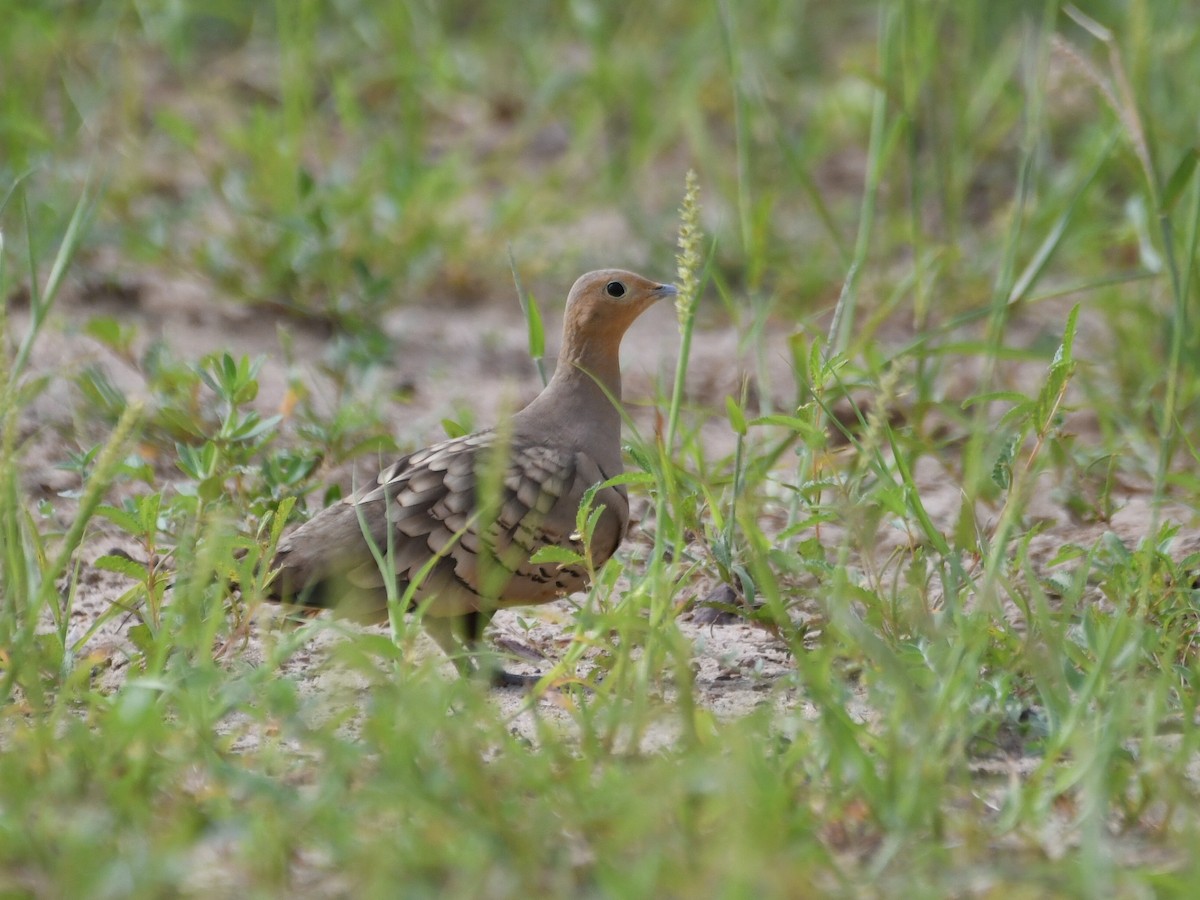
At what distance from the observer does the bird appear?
8.86 feet

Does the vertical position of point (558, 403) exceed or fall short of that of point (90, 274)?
it falls short

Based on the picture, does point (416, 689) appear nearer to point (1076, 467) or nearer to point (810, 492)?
point (810, 492)

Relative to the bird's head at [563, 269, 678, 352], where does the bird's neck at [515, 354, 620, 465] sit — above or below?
below

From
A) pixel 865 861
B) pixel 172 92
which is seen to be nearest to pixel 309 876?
pixel 865 861

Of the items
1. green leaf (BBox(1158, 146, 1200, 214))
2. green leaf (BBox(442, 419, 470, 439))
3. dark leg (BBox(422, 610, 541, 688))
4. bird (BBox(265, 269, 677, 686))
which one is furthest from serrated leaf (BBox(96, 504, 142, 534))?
green leaf (BBox(1158, 146, 1200, 214))

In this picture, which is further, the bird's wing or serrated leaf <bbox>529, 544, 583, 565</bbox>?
the bird's wing

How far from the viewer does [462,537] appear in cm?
273

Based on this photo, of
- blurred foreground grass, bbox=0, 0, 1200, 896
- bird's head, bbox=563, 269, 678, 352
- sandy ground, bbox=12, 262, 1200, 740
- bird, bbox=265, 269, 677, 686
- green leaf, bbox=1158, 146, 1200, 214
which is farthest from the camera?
bird's head, bbox=563, 269, 678, 352

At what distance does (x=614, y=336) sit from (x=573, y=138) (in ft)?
8.91

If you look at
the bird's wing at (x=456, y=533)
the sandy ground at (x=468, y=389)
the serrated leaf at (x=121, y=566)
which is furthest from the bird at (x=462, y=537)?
the serrated leaf at (x=121, y=566)

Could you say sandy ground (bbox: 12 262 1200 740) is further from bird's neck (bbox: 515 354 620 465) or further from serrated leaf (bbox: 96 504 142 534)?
serrated leaf (bbox: 96 504 142 534)

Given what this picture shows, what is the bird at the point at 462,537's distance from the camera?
8.86ft

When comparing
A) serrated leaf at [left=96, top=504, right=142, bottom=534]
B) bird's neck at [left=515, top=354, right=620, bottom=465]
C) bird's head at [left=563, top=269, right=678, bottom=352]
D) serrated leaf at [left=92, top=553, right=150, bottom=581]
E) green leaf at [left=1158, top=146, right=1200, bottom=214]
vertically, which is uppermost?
bird's head at [left=563, top=269, right=678, bottom=352]

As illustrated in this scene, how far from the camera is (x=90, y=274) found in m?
4.59
